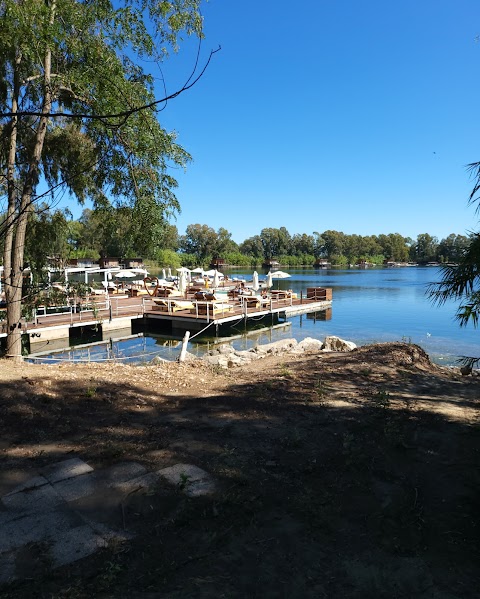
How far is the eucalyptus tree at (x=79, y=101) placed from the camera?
712 cm

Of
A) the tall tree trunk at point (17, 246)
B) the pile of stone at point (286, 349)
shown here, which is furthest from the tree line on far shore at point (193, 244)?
the pile of stone at point (286, 349)

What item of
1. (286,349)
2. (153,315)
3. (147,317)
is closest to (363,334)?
(286,349)

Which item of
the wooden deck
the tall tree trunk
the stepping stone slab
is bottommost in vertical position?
the wooden deck

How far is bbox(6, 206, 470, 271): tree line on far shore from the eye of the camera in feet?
28.1

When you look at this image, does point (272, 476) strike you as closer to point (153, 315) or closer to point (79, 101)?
point (79, 101)

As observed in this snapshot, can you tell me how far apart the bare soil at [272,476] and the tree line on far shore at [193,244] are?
2214 mm

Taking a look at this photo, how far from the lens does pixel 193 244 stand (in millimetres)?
119188

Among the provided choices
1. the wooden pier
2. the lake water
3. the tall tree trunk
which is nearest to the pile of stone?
the lake water

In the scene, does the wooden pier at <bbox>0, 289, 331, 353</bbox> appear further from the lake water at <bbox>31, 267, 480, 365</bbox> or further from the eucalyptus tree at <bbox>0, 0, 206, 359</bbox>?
the eucalyptus tree at <bbox>0, 0, 206, 359</bbox>

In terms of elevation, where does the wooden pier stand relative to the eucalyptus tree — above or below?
below

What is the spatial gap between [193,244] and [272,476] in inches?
4625

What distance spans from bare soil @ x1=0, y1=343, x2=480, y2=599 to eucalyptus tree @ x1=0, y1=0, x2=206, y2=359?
3547mm

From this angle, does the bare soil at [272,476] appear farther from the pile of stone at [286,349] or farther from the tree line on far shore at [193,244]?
the pile of stone at [286,349]

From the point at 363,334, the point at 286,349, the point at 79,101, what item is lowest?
the point at 363,334
